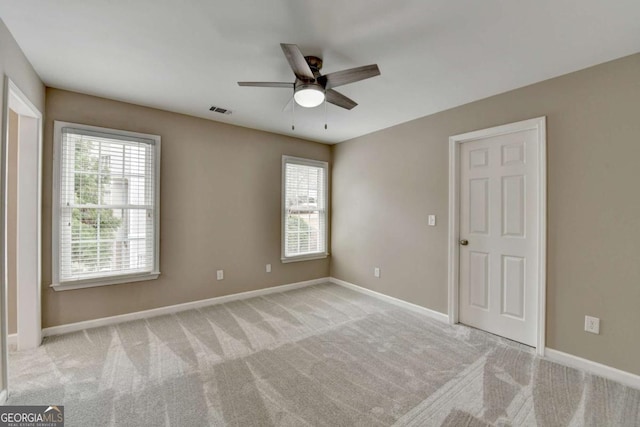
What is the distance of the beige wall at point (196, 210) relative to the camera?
9.65 ft

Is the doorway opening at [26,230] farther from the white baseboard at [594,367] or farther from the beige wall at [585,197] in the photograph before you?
the white baseboard at [594,367]

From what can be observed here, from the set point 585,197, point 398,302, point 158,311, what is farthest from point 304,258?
point 585,197

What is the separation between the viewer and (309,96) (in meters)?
2.15

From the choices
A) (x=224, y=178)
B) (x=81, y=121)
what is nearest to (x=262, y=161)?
(x=224, y=178)

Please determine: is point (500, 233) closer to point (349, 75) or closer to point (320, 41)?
point (349, 75)

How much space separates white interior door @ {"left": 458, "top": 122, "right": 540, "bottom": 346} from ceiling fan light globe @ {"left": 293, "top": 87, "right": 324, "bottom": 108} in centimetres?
195

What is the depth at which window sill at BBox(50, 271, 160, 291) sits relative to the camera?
9.39 ft

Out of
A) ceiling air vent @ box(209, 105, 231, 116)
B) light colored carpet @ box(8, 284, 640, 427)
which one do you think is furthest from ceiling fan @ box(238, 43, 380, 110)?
light colored carpet @ box(8, 284, 640, 427)

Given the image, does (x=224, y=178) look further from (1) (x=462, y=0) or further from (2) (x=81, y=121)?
(1) (x=462, y=0)

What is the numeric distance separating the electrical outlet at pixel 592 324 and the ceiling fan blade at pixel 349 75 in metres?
2.64

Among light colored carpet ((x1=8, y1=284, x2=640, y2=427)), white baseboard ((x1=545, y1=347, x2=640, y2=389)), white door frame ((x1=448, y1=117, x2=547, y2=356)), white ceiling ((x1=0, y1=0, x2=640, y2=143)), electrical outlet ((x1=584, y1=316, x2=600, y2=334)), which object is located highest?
white ceiling ((x1=0, y1=0, x2=640, y2=143))

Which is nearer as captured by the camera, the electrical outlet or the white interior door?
the electrical outlet

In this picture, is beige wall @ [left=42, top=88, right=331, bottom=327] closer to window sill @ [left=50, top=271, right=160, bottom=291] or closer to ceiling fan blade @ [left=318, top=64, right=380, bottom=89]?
window sill @ [left=50, top=271, right=160, bottom=291]

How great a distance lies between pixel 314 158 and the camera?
192 inches
